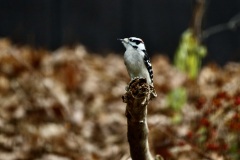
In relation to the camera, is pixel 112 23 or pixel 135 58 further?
pixel 112 23

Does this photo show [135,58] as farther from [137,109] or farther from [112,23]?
[112,23]

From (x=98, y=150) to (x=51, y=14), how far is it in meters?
2.97

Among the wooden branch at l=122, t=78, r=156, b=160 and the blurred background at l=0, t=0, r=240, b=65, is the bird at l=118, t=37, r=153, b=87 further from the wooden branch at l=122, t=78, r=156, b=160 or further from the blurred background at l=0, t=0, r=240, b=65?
the blurred background at l=0, t=0, r=240, b=65

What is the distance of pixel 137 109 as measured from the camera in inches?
85.7

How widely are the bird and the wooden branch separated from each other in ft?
0.08

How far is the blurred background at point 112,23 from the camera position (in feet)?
22.7

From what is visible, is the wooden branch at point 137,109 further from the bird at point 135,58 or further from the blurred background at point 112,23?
the blurred background at point 112,23

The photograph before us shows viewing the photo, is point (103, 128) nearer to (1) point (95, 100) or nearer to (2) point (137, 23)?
(1) point (95, 100)

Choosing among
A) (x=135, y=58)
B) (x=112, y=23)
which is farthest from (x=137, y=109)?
(x=112, y=23)

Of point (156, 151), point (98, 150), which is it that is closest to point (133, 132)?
point (156, 151)

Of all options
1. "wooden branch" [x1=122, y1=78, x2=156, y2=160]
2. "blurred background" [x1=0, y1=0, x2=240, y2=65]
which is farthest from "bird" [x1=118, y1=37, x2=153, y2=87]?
"blurred background" [x1=0, y1=0, x2=240, y2=65]

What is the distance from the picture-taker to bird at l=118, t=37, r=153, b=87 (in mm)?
2141

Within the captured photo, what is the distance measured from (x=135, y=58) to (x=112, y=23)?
503 centimetres

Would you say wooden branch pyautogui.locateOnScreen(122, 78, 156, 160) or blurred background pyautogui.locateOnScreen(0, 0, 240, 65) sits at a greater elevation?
blurred background pyautogui.locateOnScreen(0, 0, 240, 65)
